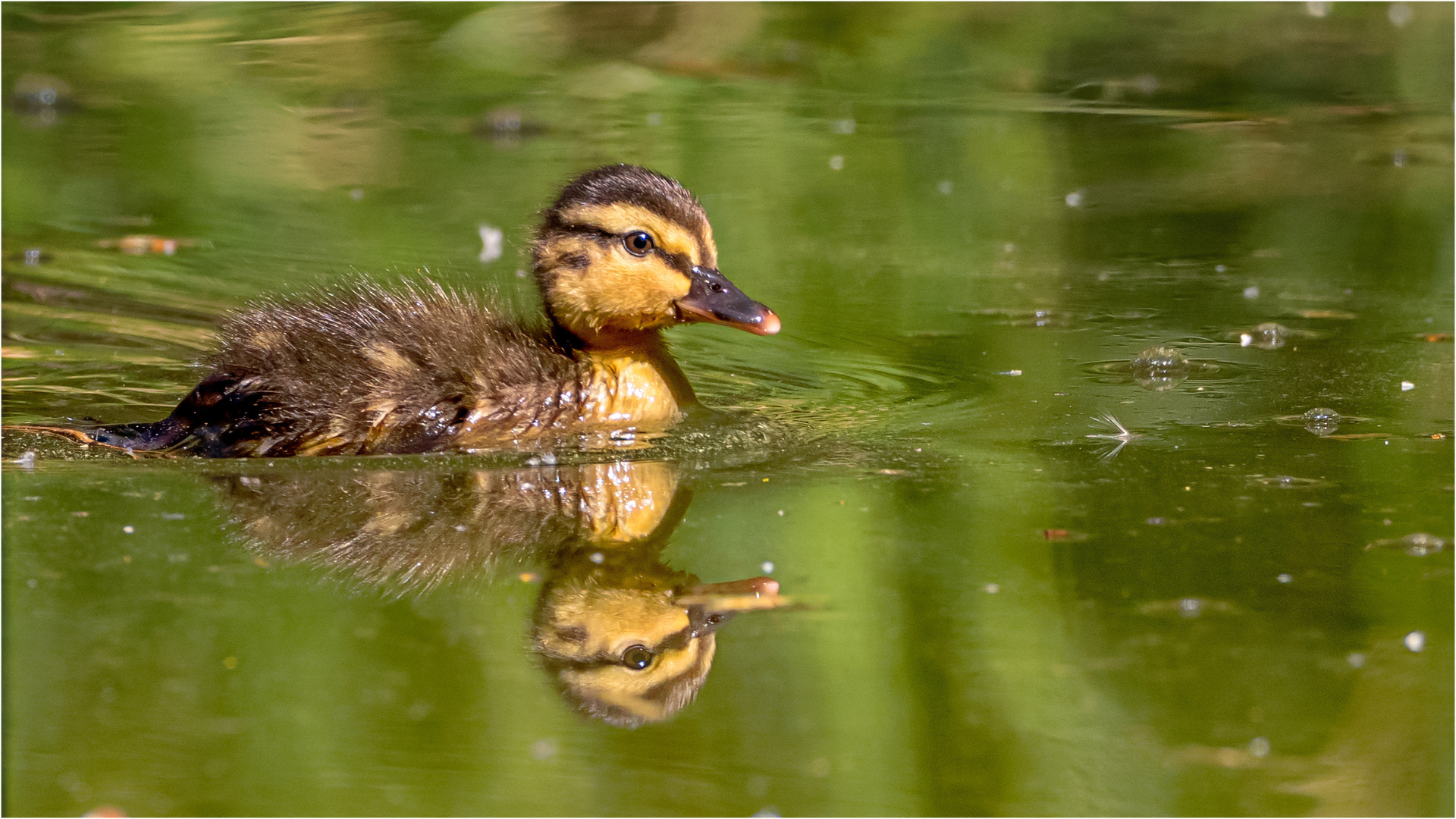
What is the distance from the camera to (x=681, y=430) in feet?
15.8

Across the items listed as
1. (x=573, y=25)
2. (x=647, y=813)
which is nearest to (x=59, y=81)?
(x=573, y=25)

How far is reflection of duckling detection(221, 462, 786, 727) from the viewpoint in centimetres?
314

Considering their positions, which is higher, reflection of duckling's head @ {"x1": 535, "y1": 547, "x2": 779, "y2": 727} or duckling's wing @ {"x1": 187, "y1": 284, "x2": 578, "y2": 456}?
duckling's wing @ {"x1": 187, "y1": 284, "x2": 578, "y2": 456}

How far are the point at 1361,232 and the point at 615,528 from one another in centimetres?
459

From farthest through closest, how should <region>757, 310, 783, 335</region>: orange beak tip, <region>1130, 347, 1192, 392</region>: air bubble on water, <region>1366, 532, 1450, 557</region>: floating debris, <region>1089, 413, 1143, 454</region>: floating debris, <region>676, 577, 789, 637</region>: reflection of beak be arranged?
<region>1130, 347, 1192, 392</region>: air bubble on water
<region>757, 310, 783, 335</region>: orange beak tip
<region>1089, 413, 1143, 454</region>: floating debris
<region>1366, 532, 1450, 557</region>: floating debris
<region>676, 577, 789, 637</region>: reflection of beak

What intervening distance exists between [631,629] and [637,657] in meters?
0.12

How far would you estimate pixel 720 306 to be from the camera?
483cm

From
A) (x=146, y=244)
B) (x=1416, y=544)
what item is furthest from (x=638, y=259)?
(x=146, y=244)

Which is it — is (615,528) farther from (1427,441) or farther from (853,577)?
(1427,441)

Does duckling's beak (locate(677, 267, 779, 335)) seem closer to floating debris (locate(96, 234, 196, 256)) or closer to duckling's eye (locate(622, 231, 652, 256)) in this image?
duckling's eye (locate(622, 231, 652, 256))

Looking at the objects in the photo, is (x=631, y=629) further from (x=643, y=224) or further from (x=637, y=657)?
(x=643, y=224)

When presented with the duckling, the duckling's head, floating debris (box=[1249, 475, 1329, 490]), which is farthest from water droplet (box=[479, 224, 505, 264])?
floating debris (box=[1249, 475, 1329, 490])

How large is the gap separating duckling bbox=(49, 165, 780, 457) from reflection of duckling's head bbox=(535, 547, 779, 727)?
1140mm

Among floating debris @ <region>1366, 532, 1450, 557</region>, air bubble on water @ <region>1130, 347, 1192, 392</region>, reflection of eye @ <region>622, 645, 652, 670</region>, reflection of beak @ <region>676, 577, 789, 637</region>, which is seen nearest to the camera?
reflection of eye @ <region>622, 645, 652, 670</region>
